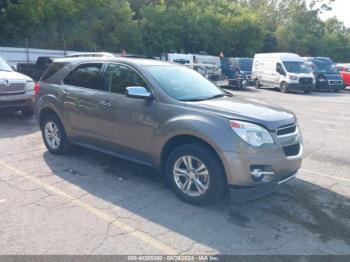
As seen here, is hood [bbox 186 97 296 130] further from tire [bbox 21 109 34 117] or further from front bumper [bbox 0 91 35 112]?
tire [bbox 21 109 34 117]

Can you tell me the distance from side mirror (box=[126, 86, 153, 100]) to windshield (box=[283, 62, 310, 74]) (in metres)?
17.4

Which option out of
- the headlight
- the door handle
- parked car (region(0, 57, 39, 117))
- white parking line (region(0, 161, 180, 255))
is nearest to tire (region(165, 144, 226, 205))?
the headlight

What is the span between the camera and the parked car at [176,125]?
4000mm

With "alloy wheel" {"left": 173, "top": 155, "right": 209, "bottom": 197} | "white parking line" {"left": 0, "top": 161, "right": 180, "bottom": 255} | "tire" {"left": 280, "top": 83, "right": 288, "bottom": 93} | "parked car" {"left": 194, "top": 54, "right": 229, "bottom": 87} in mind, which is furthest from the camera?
"tire" {"left": 280, "top": 83, "right": 288, "bottom": 93}

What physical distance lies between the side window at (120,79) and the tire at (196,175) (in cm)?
115

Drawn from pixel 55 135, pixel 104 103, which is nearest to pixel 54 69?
pixel 55 135

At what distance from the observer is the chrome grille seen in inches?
329

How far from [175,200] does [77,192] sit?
1308mm

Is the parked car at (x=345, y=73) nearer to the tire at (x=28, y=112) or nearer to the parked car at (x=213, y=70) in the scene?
the parked car at (x=213, y=70)

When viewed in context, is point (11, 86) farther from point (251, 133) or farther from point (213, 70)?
point (213, 70)

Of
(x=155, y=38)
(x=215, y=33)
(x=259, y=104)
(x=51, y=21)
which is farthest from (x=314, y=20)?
(x=259, y=104)

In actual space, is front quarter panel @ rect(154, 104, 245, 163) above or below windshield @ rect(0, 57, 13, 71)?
below

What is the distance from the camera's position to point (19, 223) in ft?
12.5

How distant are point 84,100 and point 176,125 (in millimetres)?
1824
